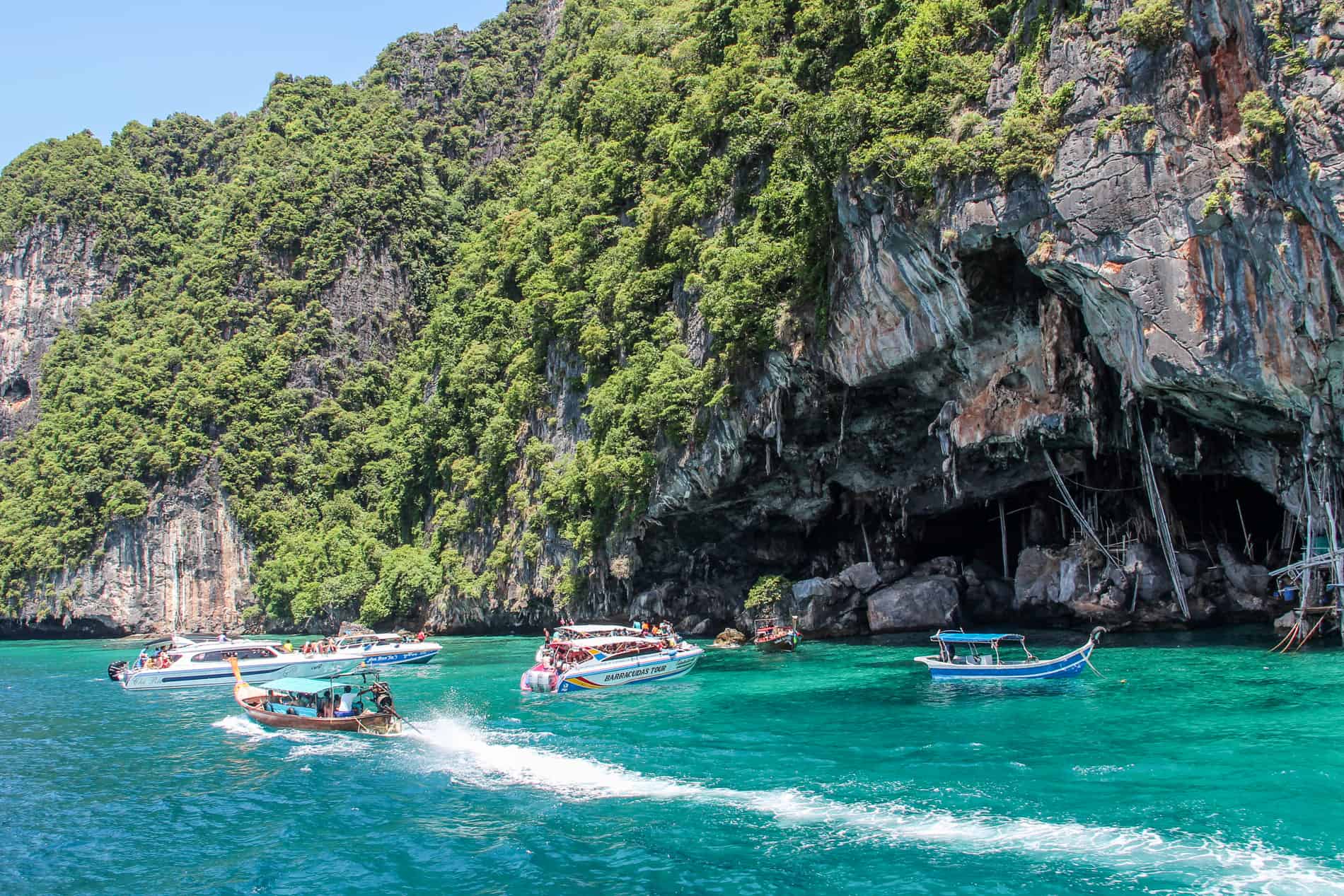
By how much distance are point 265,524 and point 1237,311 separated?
65.1 metres

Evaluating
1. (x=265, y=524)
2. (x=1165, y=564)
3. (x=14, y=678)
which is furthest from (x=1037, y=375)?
(x=265, y=524)

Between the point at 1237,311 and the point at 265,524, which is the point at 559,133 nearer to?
the point at 265,524

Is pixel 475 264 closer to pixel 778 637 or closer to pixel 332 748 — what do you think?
pixel 778 637

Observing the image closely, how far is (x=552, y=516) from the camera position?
48.1m

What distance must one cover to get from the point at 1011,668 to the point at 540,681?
14.2 m

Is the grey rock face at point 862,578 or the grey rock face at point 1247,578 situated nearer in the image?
the grey rock face at point 1247,578

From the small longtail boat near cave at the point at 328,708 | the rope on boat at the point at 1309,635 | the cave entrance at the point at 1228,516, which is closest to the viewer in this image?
the small longtail boat near cave at the point at 328,708

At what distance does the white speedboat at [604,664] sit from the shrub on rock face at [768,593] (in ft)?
30.5

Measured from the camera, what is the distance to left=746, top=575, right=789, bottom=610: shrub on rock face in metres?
42.4

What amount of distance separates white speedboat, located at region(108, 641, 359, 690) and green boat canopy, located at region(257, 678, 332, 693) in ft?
34.6

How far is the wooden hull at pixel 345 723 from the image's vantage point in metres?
24.1

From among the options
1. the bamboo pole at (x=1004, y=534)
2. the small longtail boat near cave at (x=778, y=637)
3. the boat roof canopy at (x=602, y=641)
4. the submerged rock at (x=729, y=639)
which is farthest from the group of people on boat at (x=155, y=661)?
the bamboo pole at (x=1004, y=534)

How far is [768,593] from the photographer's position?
42438mm

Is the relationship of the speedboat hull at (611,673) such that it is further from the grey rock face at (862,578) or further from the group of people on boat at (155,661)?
the group of people on boat at (155,661)
